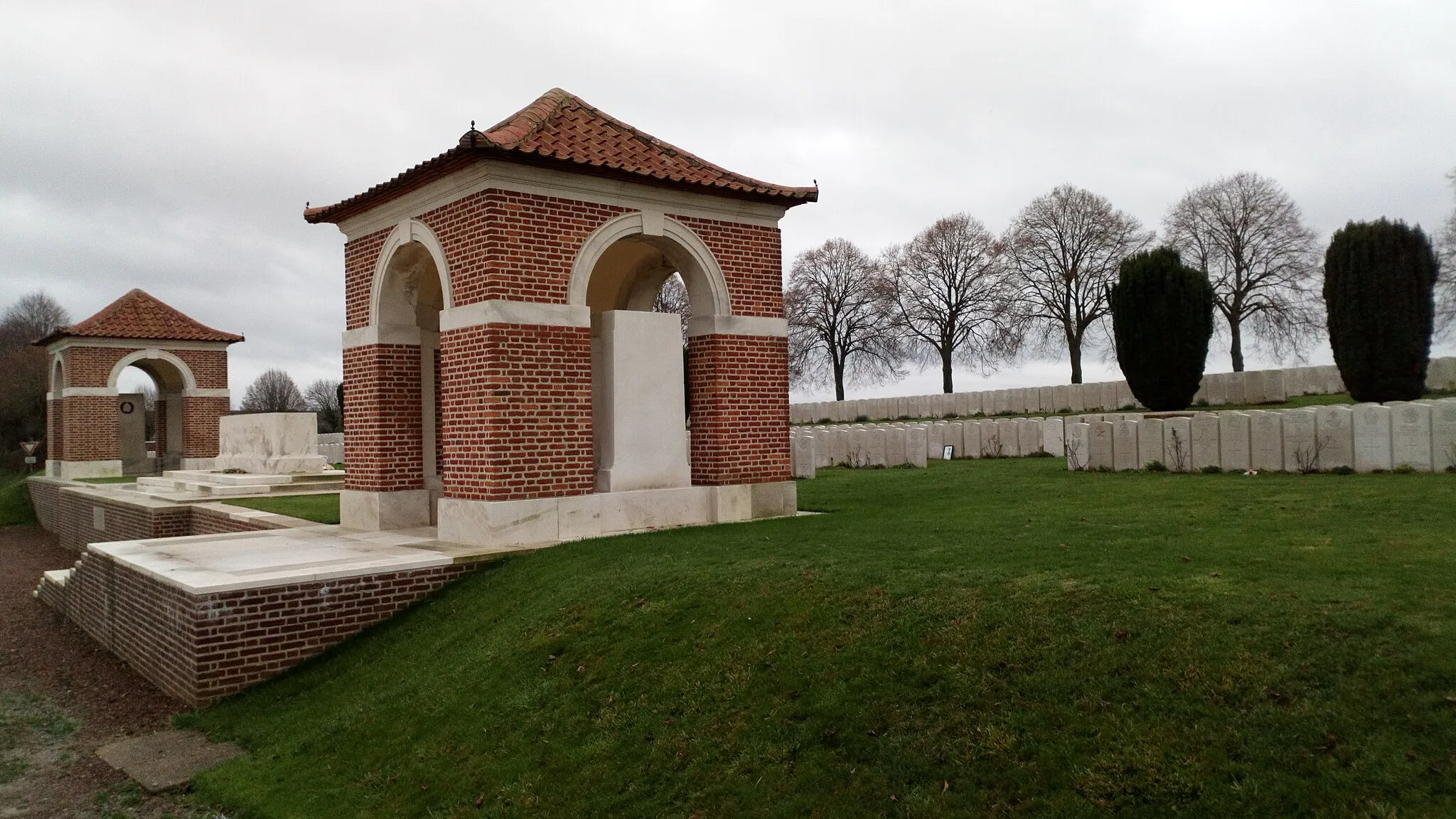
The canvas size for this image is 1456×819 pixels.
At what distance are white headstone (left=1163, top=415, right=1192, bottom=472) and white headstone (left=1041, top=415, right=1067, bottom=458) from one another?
580 centimetres

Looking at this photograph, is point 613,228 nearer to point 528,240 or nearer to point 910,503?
point 528,240

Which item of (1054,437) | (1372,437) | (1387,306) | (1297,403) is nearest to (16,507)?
(1054,437)

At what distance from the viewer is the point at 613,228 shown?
34.3 feet

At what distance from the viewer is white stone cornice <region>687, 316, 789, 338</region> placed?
443 inches

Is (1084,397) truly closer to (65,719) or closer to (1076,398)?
(1076,398)

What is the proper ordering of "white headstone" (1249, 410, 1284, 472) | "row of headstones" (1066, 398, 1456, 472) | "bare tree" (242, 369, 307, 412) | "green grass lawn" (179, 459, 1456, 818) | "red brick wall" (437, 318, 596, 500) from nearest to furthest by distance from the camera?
1. "green grass lawn" (179, 459, 1456, 818)
2. "red brick wall" (437, 318, 596, 500)
3. "row of headstones" (1066, 398, 1456, 472)
4. "white headstone" (1249, 410, 1284, 472)
5. "bare tree" (242, 369, 307, 412)

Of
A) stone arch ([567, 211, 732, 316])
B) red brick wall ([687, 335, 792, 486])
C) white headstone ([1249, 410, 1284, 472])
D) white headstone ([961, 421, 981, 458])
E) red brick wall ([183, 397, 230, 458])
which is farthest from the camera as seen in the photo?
red brick wall ([183, 397, 230, 458])

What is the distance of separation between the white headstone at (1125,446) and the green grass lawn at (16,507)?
25.5m

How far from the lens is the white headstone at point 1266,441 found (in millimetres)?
12664

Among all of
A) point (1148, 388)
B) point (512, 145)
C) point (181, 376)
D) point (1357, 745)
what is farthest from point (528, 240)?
point (181, 376)

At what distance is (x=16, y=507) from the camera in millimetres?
25672

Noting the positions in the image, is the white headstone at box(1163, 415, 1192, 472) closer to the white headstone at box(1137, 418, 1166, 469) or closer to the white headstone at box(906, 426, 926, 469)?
the white headstone at box(1137, 418, 1166, 469)

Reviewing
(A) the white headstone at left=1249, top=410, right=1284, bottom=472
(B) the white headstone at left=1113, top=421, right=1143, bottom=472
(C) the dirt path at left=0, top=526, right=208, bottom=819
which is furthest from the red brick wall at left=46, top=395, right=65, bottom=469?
(A) the white headstone at left=1249, top=410, right=1284, bottom=472

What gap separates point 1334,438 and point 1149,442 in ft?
7.91
